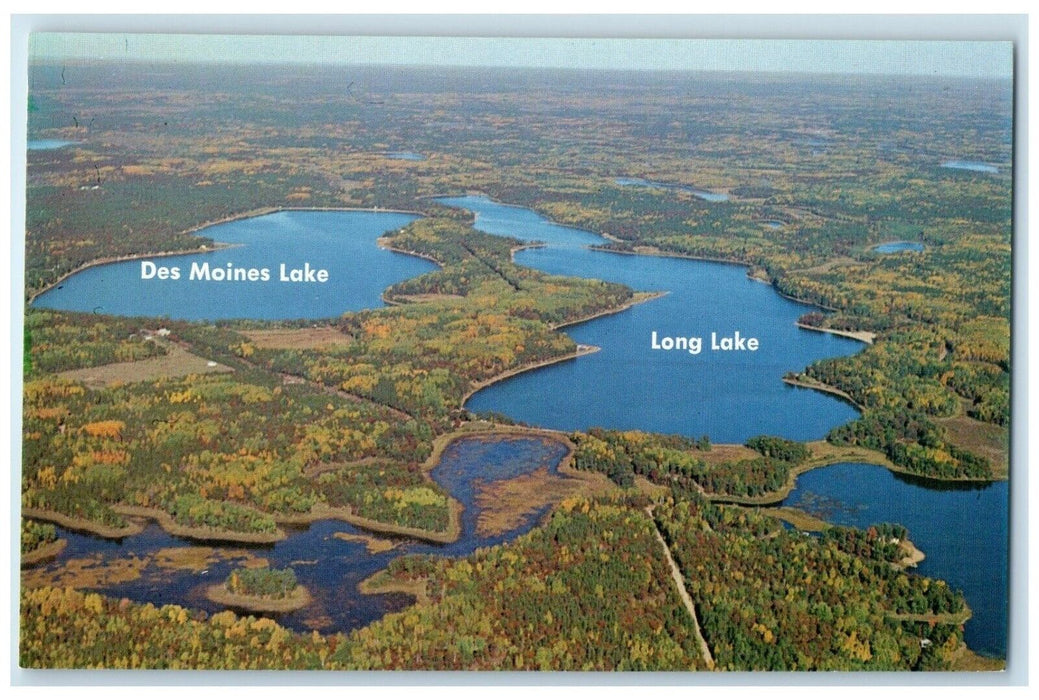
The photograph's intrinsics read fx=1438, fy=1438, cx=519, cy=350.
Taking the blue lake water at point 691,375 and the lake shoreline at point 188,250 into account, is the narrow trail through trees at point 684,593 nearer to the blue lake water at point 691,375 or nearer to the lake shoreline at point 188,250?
the blue lake water at point 691,375

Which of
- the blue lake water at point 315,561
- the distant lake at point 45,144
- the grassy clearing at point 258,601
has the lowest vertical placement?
the grassy clearing at point 258,601

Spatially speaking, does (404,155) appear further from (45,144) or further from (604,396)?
(45,144)

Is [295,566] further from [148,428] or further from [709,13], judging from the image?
[709,13]

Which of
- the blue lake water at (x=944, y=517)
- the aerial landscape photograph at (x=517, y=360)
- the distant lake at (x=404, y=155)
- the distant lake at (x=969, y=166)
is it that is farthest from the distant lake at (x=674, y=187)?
the blue lake water at (x=944, y=517)

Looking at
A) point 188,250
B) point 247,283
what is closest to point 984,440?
point 247,283

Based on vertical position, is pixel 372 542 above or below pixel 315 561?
above

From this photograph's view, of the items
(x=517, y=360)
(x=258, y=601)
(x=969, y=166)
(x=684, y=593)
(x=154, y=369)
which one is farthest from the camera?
(x=517, y=360)

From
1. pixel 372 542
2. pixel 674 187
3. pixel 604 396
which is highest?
pixel 674 187
